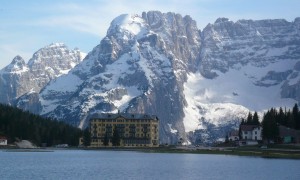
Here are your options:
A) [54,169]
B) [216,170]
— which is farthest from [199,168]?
[54,169]

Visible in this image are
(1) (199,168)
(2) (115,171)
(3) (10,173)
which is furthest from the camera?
(1) (199,168)

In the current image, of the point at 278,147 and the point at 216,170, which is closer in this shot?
the point at 216,170

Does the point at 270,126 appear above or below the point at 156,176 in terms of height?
above

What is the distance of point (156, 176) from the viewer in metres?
105

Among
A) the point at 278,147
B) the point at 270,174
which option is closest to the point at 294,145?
the point at 278,147

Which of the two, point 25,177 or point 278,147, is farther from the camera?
point 278,147

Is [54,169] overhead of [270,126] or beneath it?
beneath

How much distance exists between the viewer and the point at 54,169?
388 ft

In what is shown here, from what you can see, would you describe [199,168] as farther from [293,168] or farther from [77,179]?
[77,179]

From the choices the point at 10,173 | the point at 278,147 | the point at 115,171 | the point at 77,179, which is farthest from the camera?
the point at 278,147

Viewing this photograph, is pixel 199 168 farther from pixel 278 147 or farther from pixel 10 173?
pixel 278 147

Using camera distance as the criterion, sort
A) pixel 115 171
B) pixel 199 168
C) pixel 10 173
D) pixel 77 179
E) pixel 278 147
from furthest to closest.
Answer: pixel 278 147, pixel 199 168, pixel 115 171, pixel 10 173, pixel 77 179

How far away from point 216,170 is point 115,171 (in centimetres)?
1683

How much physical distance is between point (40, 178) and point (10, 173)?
9417 millimetres
